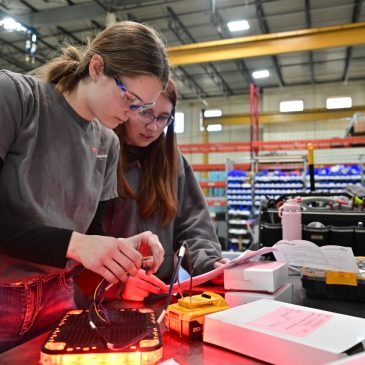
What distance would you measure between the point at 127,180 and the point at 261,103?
41.8 ft

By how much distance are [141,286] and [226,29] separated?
900 cm

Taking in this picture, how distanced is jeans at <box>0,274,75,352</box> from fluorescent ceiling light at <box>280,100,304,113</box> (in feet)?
42.3

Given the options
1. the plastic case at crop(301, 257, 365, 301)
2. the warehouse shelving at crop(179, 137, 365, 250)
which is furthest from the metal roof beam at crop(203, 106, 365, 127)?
the plastic case at crop(301, 257, 365, 301)

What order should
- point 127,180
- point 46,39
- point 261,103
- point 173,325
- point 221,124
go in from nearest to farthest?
point 173,325, point 127,180, point 46,39, point 221,124, point 261,103

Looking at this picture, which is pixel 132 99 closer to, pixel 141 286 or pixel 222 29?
pixel 141 286

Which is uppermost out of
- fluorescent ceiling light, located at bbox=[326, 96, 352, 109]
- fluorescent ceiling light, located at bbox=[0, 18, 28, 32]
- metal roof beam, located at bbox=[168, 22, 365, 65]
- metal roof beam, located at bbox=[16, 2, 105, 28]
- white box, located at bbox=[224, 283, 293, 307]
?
metal roof beam, located at bbox=[16, 2, 105, 28]

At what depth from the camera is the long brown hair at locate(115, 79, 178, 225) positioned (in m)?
1.57

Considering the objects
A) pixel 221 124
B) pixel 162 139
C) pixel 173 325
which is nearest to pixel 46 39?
pixel 221 124

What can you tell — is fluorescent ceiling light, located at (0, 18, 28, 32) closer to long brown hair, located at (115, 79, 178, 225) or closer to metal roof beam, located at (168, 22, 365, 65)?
metal roof beam, located at (168, 22, 365, 65)

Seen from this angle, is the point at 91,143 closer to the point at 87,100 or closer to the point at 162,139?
the point at 87,100

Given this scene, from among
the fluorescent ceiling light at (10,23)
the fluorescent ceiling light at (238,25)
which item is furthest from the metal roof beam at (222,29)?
the fluorescent ceiling light at (10,23)

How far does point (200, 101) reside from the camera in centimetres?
1455

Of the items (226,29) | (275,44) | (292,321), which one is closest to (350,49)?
(226,29)

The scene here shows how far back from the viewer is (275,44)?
23.9 ft
